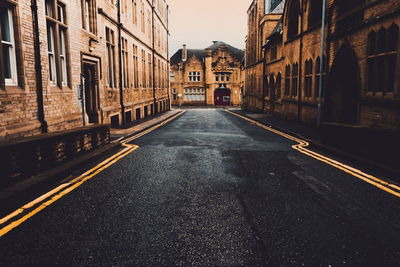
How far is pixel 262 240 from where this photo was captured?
12.3 feet

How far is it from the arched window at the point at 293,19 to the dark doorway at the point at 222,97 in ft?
130

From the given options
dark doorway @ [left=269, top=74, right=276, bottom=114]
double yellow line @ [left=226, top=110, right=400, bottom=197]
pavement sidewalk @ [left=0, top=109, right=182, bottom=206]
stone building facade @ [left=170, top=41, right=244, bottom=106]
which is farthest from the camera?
stone building facade @ [left=170, top=41, right=244, bottom=106]

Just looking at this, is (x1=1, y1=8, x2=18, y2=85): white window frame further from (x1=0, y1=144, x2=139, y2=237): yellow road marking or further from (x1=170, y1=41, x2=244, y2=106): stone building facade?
(x1=170, y1=41, x2=244, y2=106): stone building facade

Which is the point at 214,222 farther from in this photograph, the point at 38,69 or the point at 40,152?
the point at 38,69

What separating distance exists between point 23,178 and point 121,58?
14.1 metres

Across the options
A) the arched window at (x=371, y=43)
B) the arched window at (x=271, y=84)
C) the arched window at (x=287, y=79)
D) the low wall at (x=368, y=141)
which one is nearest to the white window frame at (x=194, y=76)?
the arched window at (x=271, y=84)

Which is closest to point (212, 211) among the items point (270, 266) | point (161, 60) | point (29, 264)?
point (270, 266)

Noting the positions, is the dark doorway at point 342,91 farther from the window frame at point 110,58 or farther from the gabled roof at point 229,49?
the gabled roof at point 229,49

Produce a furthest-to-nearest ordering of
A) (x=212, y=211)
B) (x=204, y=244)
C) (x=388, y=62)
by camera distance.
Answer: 1. (x=388, y=62)
2. (x=212, y=211)
3. (x=204, y=244)

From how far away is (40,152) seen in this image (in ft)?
21.1

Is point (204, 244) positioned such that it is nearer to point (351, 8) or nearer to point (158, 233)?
point (158, 233)

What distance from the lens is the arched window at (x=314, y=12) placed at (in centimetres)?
1697

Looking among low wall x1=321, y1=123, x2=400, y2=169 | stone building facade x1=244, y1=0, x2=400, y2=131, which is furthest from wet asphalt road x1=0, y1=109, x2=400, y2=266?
stone building facade x1=244, y1=0, x2=400, y2=131

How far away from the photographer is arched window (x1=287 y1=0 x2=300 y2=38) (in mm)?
20812
